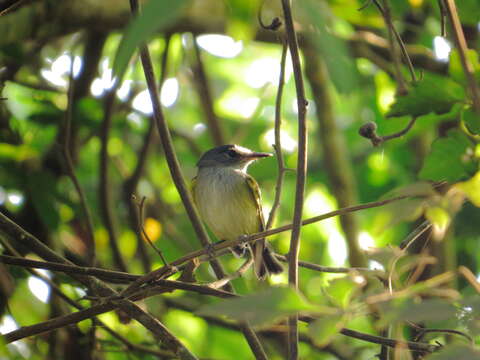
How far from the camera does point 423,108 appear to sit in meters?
1.98

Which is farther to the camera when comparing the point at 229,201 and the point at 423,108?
the point at 229,201

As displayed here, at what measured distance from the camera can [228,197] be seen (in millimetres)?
4859

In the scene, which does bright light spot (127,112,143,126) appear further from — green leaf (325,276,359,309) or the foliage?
green leaf (325,276,359,309)

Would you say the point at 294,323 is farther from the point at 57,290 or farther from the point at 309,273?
the point at 309,273

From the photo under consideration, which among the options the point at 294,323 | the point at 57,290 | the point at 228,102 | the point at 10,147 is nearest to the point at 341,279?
the point at 294,323

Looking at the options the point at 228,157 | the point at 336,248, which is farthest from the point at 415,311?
the point at 336,248

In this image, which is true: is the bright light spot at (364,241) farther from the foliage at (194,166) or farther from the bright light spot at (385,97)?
the bright light spot at (385,97)

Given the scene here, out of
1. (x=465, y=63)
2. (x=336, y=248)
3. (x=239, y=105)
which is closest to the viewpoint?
(x=465, y=63)

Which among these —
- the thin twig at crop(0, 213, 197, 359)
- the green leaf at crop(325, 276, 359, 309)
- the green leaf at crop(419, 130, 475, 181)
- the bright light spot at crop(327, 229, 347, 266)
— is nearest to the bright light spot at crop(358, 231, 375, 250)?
the bright light spot at crop(327, 229, 347, 266)

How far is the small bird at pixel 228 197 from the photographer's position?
484 centimetres

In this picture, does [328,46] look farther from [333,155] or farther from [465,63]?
[333,155]

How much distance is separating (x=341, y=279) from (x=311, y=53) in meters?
3.56

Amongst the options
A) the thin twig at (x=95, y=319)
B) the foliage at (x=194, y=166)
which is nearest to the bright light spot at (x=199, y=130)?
the foliage at (x=194, y=166)

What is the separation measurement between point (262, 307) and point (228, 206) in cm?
358
